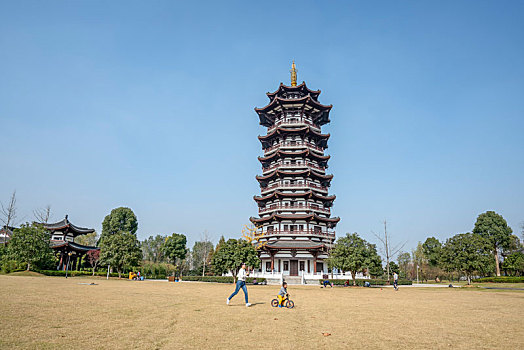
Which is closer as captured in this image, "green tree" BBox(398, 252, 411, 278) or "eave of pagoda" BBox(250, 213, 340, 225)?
"eave of pagoda" BBox(250, 213, 340, 225)

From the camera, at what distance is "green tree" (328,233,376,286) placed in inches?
1410

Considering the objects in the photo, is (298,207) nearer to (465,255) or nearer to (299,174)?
(299,174)

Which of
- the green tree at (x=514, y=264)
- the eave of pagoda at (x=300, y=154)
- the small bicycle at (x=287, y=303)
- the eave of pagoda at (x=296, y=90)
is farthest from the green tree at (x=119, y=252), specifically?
the green tree at (x=514, y=264)

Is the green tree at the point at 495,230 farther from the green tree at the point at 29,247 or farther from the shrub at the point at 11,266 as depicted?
the shrub at the point at 11,266

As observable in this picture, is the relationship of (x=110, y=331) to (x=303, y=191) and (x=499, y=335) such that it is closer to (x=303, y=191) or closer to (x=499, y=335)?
(x=499, y=335)

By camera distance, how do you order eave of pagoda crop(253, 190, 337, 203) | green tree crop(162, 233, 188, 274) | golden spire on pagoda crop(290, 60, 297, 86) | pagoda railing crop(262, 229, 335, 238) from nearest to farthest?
1. pagoda railing crop(262, 229, 335, 238)
2. eave of pagoda crop(253, 190, 337, 203)
3. golden spire on pagoda crop(290, 60, 297, 86)
4. green tree crop(162, 233, 188, 274)

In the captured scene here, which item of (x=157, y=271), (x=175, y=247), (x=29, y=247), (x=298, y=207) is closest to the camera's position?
(x=29, y=247)

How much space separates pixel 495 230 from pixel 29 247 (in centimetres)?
7548

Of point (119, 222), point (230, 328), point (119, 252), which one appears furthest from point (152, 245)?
point (230, 328)

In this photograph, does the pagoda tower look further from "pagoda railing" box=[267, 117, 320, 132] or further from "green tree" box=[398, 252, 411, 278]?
"green tree" box=[398, 252, 411, 278]

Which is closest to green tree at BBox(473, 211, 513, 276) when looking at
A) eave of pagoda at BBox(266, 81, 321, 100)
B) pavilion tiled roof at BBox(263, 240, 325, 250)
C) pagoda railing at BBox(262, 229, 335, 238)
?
pagoda railing at BBox(262, 229, 335, 238)

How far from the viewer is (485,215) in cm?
6425

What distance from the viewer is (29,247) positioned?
38.4 meters

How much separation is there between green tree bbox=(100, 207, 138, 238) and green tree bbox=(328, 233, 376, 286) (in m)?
43.7
